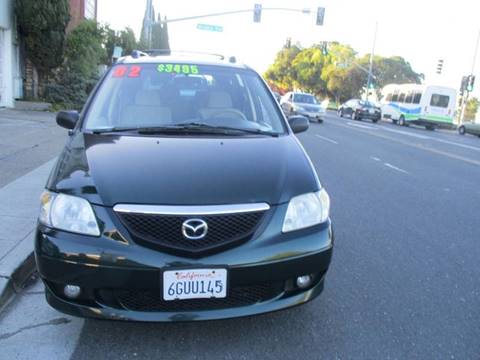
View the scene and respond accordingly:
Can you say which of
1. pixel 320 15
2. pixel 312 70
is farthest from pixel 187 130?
pixel 312 70

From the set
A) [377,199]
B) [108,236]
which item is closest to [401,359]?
[108,236]

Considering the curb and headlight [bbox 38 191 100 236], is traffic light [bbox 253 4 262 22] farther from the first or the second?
headlight [bbox 38 191 100 236]

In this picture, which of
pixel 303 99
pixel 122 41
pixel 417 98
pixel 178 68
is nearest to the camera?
pixel 178 68

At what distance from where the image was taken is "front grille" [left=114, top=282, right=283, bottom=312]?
2697 millimetres

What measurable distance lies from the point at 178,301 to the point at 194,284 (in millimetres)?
143

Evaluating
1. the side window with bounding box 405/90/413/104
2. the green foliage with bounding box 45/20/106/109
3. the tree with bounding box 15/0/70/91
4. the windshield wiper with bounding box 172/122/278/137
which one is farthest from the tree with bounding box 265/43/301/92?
the windshield wiper with bounding box 172/122/278/137

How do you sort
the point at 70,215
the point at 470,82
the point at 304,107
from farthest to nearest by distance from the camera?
the point at 470,82
the point at 304,107
the point at 70,215

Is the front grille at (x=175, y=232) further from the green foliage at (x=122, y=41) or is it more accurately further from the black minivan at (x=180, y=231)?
the green foliage at (x=122, y=41)

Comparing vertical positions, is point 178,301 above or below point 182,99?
below

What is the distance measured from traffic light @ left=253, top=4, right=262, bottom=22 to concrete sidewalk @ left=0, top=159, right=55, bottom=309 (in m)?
22.1

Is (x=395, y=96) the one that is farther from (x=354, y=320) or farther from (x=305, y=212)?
(x=305, y=212)

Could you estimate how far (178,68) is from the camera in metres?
4.49

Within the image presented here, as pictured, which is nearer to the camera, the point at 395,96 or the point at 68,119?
the point at 68,119

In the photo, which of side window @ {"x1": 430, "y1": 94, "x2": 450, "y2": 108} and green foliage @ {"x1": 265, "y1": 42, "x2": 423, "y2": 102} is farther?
green foliage @ {"x1": 265, "y1": 42, "x2": 423, "y2": 102}
